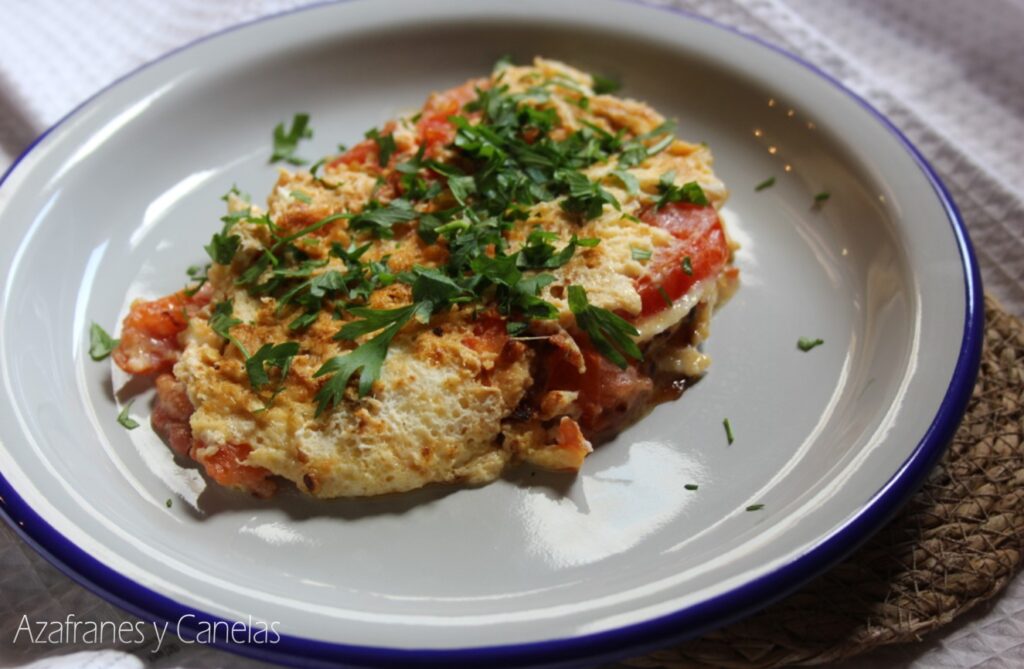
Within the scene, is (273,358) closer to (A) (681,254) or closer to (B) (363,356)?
(B) (363,356)

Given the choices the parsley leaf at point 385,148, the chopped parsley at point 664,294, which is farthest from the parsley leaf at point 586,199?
the parsley leaf at point 385,148

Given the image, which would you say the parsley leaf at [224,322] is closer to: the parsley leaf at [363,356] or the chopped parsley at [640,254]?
the parsley leaf at [363,356]

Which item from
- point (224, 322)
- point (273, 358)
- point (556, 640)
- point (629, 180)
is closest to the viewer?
point (556, 640)

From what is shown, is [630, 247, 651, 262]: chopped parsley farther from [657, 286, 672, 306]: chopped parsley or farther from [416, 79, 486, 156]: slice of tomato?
[416, 79, 486, 156]: slice of tomato

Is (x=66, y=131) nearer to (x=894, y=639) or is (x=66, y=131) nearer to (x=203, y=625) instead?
(x=203, y=625)

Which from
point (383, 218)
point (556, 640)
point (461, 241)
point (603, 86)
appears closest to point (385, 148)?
point (383, 218)

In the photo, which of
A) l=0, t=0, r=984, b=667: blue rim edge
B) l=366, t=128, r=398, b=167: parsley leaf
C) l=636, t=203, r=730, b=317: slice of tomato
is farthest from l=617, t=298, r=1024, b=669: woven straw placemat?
l=366, t=128, r=398, b=167: parsley leaf

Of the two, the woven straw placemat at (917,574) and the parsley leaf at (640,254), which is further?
the parsley leaf at (640,254)
